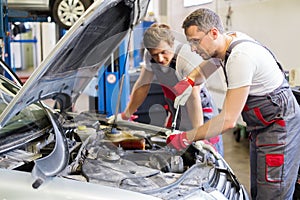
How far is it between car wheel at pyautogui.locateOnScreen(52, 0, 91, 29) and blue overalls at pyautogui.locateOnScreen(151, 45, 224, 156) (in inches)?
57.1

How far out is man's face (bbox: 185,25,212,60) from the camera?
2.10 m

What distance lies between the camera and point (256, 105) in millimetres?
2242

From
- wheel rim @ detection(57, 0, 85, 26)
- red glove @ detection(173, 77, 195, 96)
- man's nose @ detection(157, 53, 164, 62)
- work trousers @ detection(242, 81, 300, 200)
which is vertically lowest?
work trousers @ detection(242, 81, 300, 200)

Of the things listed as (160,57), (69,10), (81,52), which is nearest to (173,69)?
(160,57)

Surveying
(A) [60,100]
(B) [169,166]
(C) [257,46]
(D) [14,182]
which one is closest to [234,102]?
(C) [257,46]

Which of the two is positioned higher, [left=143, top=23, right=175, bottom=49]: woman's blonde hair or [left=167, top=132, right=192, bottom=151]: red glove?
[left=143, top=23, right=175, bottom=49]: woman's blonde hair

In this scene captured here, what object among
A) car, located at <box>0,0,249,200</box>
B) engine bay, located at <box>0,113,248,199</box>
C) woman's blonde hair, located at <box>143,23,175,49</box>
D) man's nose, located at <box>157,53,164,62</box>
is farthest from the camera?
man's nose, located at <box>157,53,164,62</box>

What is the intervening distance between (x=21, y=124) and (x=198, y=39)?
987mm

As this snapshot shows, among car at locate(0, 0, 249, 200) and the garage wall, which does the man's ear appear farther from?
the garage wall

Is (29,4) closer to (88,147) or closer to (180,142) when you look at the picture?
(88,147)

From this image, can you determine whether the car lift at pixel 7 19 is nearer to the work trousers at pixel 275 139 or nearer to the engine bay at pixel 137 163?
the engine bay at pixel 137 163

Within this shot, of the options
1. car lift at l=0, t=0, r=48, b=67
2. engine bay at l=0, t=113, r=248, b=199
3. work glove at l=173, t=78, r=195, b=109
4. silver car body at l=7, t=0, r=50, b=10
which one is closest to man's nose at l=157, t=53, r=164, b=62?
work glove at l=173, t=78, r=195, b=109

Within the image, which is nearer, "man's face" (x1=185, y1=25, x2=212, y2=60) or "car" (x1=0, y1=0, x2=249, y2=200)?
"car" (x1=0, y1=0, x2=249, y2=200)

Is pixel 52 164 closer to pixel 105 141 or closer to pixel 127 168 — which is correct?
pixel 127 168
